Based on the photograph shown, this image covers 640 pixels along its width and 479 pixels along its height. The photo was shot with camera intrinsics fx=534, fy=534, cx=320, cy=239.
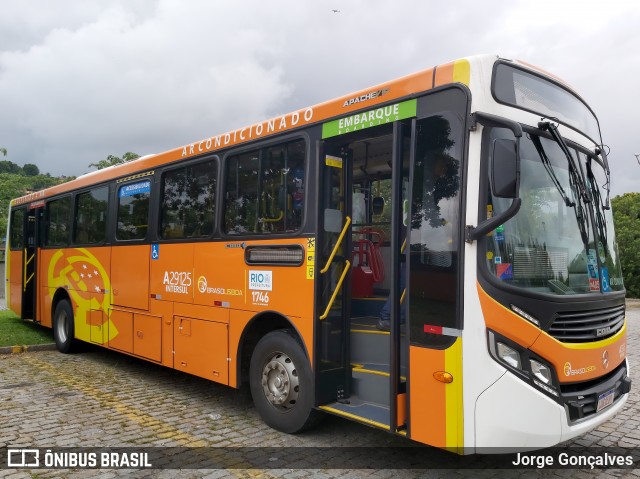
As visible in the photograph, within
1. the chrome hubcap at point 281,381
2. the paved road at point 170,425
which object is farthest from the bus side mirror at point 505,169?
the chrome hubcap at point 281,381

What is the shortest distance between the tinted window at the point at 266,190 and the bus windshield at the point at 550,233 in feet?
6.62

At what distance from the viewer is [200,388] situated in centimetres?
719

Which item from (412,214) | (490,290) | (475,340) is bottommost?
(475,340)

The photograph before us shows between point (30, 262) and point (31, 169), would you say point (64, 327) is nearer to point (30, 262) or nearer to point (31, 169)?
→ point (30, 262)

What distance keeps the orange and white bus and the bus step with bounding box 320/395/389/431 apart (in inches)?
1.0

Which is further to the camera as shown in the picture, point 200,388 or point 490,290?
point 200,388

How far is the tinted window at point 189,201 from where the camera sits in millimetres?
6270

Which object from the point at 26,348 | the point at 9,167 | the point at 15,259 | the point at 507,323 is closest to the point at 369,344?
the point at 507,323

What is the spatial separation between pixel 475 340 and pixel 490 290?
0.35 m

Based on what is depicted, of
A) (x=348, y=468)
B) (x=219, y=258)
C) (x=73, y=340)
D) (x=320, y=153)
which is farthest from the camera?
(x=73, y=340)

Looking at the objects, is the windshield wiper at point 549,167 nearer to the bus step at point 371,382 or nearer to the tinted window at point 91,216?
the bus step at point 371,382

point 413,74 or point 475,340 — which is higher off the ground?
point 413,74

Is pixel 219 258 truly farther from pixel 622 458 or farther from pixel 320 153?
pixel 622 458

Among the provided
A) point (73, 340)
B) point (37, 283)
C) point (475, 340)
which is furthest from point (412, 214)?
point (37, 283)
